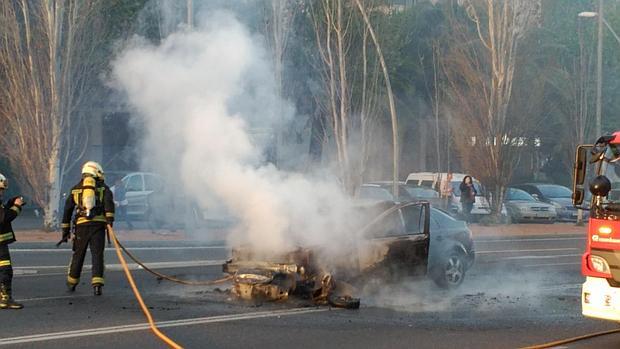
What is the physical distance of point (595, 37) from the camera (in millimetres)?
36062

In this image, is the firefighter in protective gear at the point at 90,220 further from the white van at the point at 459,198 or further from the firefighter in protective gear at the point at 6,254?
the white van at the point at 459,198

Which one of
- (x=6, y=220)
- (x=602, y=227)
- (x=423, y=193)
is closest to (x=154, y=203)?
(x=423, y=193)

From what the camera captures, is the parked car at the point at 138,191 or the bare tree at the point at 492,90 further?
the bare tree at the point at 492,90

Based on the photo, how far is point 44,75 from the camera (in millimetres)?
23656

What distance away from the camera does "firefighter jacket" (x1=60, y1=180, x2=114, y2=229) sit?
39.9 feet

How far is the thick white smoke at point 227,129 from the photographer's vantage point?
11.7 metres

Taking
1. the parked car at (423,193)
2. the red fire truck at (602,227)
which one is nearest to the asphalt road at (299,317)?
the red fire truck at (602,227)

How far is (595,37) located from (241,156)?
2762 centimetres

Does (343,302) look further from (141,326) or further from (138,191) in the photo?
(138,191)

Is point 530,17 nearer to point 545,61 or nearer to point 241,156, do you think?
point 545,61

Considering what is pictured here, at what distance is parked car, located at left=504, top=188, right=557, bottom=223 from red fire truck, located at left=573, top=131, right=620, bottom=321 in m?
23.9

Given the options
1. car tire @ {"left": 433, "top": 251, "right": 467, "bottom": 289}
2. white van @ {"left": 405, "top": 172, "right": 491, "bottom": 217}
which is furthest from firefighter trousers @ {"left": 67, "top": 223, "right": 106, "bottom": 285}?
white van @ {"left": 405, "top": 172, "right": 491, "bottom": 217}

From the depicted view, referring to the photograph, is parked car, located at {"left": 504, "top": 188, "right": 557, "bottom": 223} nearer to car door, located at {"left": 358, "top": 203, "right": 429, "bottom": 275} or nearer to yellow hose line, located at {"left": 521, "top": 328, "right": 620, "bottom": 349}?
car door, located at {"left": 358, "top": 203, "right": 429, "bottom": 275}

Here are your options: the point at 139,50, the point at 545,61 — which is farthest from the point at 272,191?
the point at 545,61
